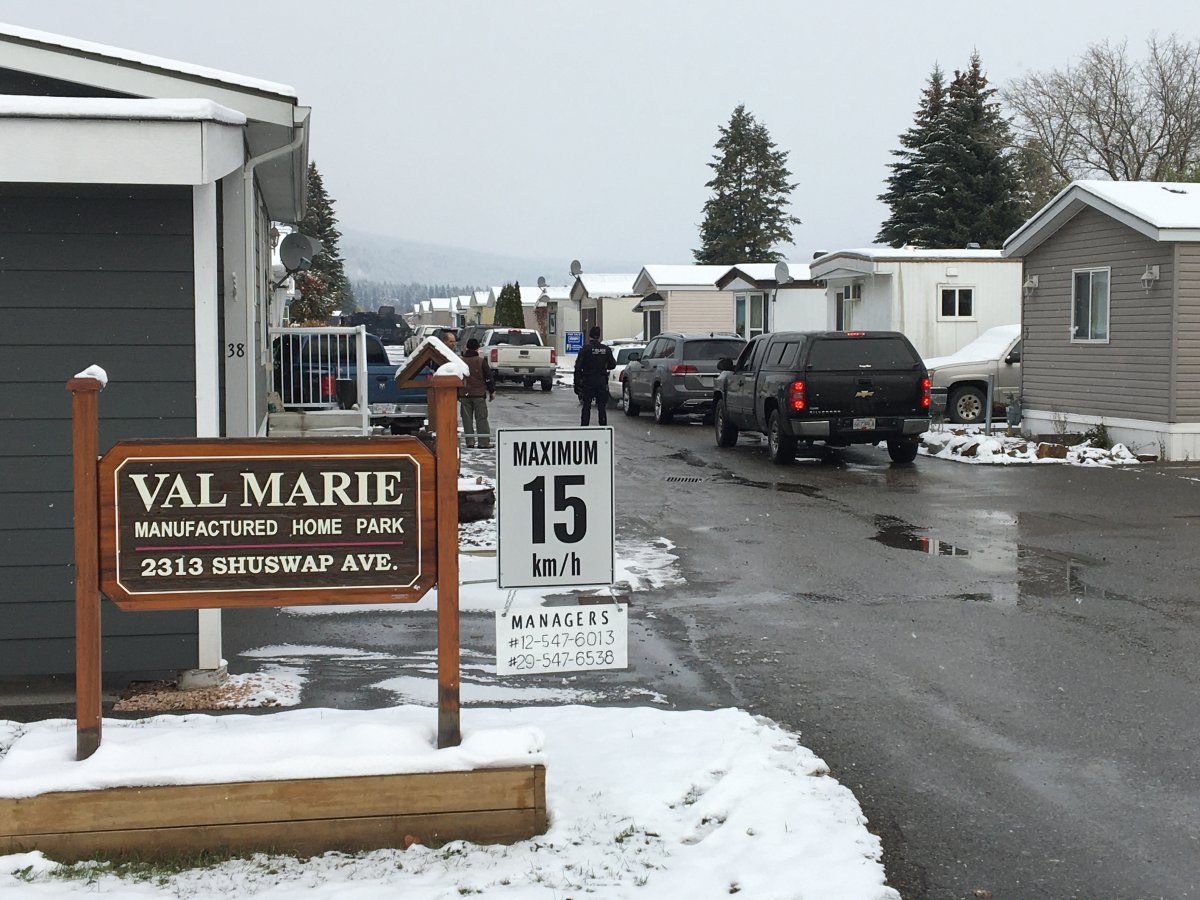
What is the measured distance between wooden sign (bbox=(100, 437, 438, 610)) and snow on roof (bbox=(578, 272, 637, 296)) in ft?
178

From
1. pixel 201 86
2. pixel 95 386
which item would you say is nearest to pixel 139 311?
pixel 95 386

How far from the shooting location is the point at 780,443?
18.5 meters

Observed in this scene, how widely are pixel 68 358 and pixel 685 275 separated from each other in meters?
45.9

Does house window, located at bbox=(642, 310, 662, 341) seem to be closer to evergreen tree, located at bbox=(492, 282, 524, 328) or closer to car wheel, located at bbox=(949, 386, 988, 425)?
evergreen tree, located at bbox=(492, 282, 524, 328)

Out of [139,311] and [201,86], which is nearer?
[139,311]

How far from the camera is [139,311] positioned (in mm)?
6996

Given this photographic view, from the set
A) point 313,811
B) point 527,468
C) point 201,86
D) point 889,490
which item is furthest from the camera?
point 889,490

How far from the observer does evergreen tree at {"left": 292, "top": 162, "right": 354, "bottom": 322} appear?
57125mm

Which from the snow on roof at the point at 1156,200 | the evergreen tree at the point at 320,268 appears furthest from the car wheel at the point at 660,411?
the evergreen tree at the point at 320,268

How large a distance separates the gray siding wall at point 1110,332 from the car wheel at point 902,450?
10.8 ft

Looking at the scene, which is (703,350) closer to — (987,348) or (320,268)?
(987,348)

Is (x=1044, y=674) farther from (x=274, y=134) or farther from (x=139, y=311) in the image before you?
(x=274, y=134)

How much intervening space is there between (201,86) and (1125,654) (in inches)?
274

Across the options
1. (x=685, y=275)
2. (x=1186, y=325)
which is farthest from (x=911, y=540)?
(x=685, y=275)
